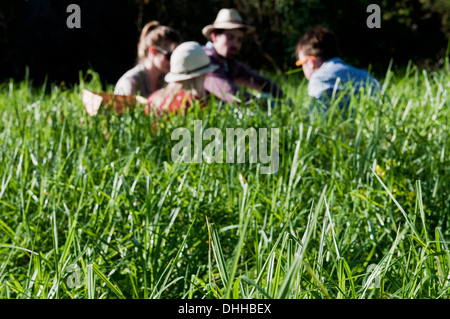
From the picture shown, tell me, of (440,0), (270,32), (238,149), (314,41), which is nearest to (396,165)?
(238,149)

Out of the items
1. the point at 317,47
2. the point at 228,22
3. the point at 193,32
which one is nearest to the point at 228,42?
the point at 228,22

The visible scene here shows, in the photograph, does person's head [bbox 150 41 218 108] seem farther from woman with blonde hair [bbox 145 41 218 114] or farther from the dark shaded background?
the dark shaded background

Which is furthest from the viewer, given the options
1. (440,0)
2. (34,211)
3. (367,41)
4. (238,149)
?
(440,0)

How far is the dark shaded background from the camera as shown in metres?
6.64

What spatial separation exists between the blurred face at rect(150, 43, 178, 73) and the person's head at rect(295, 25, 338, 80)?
35.4 inches

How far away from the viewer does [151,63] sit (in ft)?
12.0

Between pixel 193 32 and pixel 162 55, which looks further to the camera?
pixel 193 32

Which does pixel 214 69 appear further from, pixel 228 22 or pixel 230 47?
pixel 228 22

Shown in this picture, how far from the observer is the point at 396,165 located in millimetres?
1675

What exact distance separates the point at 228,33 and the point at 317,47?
1.11 metres

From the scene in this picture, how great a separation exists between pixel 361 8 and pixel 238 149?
5518 mm

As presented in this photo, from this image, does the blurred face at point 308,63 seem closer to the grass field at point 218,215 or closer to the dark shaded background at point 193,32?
the grass field at point 218,215

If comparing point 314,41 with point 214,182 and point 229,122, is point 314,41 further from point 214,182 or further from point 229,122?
point 214,182

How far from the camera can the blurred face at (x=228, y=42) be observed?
4.01 meters
